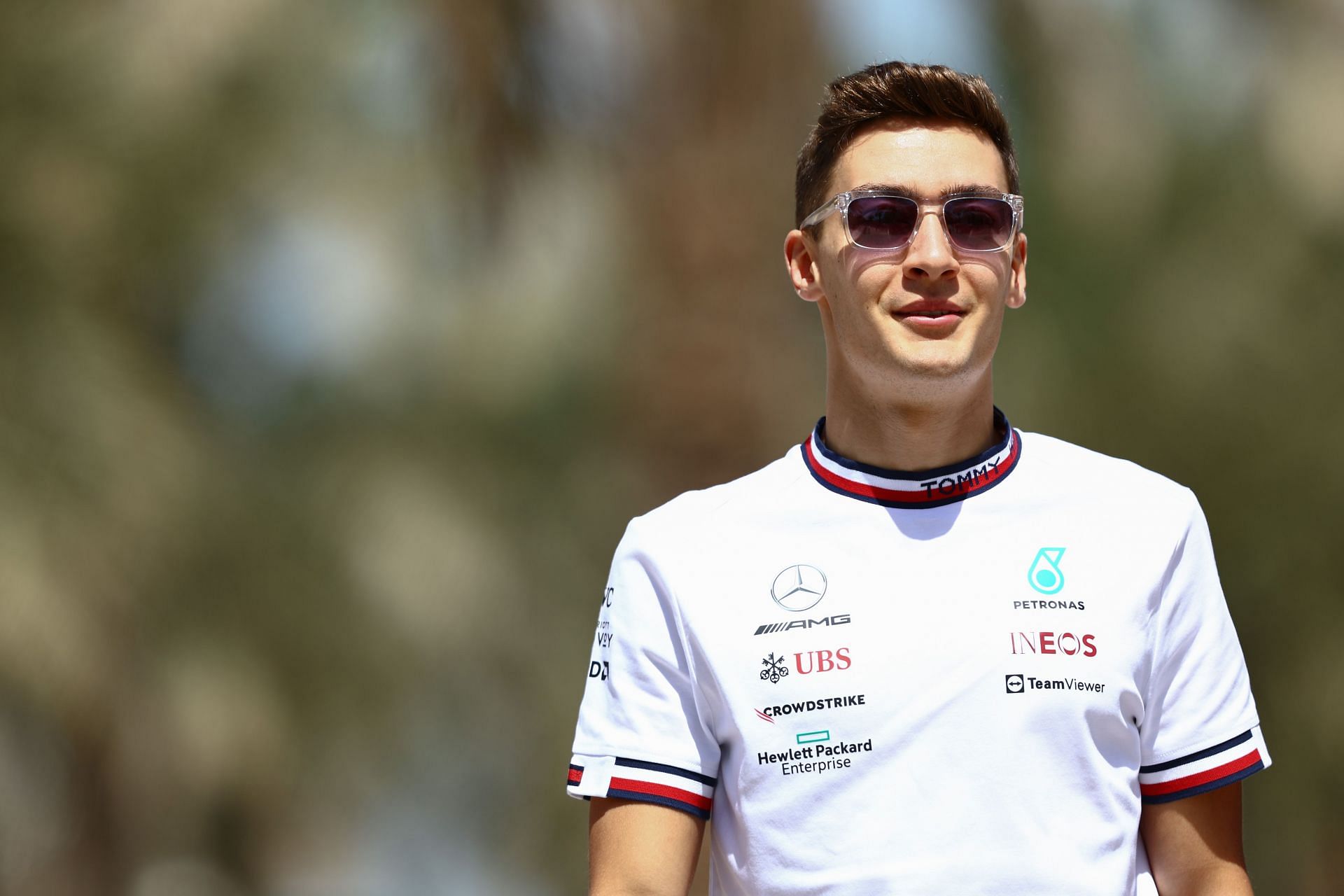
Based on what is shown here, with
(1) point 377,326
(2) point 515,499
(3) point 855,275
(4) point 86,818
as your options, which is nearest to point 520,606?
(2) point 515,499

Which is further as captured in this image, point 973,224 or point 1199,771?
point 973,224

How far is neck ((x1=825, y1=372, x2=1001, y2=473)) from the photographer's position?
A: 121 inches

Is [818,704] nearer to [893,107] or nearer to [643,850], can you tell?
[643,850]

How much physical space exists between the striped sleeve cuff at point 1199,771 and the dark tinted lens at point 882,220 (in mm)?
1020

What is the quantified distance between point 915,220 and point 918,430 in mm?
381

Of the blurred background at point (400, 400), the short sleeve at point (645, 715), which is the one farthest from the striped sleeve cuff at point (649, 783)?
the blurred background at point (400, 400)

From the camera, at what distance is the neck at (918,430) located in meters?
3.09

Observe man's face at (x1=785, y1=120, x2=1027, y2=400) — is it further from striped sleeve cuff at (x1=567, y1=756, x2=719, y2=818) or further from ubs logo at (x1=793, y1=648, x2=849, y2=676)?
striped sleeve cuff at (x1=567, y1=756, x2=719, y2=818)

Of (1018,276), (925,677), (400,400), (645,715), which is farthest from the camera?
(400,400)

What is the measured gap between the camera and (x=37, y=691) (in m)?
9.39

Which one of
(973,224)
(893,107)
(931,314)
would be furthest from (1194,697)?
(893,107)

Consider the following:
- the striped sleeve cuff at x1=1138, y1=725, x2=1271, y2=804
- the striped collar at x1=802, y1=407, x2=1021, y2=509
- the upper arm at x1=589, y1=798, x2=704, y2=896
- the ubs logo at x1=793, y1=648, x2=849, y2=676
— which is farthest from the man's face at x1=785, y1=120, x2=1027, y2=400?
the upper arm at x1=589, y1=798, x2=704, y2=896

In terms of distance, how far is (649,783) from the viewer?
9.48ft

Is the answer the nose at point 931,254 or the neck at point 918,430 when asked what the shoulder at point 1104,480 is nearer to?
the neck at point 918,430
